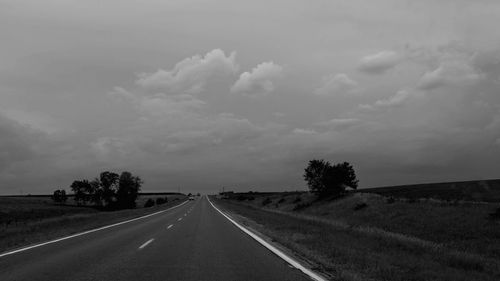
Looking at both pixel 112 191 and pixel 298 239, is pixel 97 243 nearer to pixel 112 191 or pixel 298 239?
pixel 298 239

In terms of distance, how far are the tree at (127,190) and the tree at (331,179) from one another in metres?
80.7

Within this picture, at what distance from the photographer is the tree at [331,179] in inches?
2471

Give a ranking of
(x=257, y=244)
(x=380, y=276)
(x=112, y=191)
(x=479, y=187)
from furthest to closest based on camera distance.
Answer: (x=112, y=191)
(x=479, y=187)
(x=257, y=244)
(x=380, y=276)

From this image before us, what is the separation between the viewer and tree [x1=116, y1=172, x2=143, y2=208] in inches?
5449

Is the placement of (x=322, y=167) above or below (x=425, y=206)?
above

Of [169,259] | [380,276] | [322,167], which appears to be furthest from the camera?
[322,167]

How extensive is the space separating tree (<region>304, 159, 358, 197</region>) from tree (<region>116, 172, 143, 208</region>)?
80.7 meters

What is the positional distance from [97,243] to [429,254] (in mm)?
10855

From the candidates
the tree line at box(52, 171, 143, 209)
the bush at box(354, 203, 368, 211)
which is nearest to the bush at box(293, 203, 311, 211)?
the bush at box(354, 203, 368, 211)

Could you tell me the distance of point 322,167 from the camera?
70062 millimetres

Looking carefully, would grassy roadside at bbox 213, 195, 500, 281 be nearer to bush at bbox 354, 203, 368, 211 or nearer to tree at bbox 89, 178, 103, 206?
bush at bbox 354, 203, 368, 211

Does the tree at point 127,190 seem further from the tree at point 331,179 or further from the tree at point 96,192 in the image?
the tree at point 331,179

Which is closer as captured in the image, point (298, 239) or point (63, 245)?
point (63, 245)

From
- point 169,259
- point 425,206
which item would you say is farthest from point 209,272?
point 425,206
